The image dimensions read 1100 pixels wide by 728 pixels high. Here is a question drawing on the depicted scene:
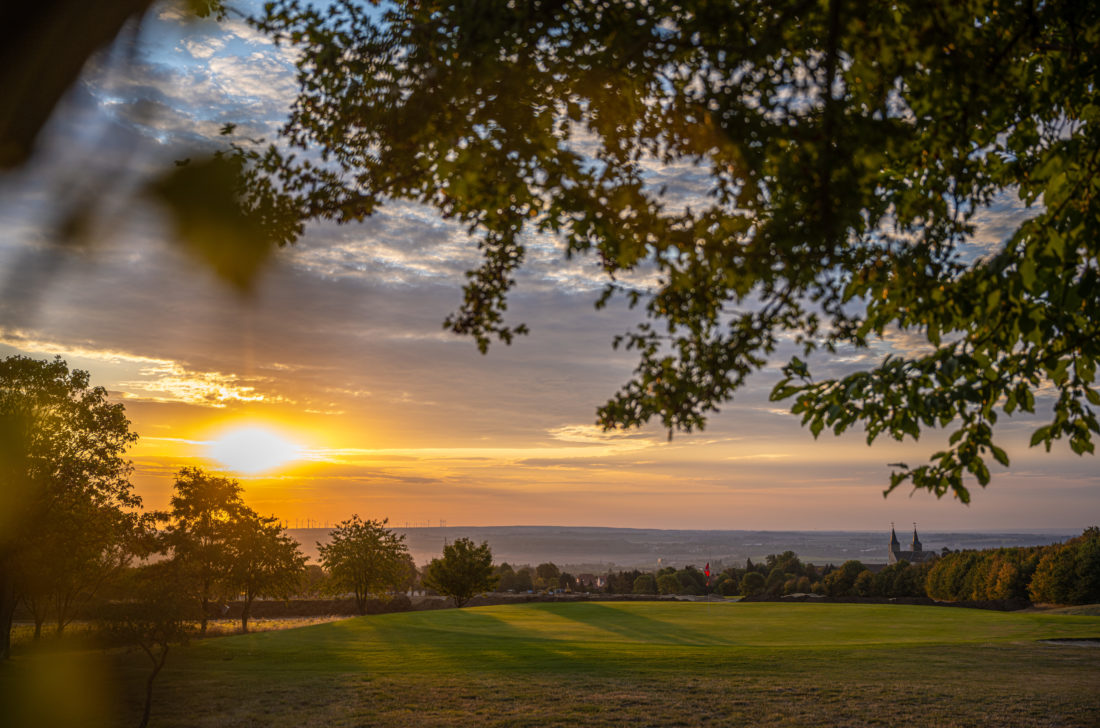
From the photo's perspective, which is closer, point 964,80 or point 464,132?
point 964,80

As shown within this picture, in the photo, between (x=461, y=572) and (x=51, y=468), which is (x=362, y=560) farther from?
(x=51, y=468)

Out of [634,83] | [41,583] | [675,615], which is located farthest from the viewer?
[675,615]

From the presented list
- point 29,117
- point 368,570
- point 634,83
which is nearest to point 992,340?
point 634,83

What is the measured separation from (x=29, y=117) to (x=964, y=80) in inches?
250

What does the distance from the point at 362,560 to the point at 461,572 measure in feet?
26.3

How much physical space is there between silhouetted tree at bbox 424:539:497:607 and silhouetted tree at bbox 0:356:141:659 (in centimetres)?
3330

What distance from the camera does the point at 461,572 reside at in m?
61.0

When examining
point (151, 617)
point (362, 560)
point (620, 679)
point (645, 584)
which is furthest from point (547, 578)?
point (151, 617)

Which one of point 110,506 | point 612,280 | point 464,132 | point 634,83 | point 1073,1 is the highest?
point 1073,1

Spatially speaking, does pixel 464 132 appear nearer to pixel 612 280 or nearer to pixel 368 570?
pixel 612 280

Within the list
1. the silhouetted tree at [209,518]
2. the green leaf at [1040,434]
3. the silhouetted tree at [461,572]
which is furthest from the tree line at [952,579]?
the green leaf at [1040,434]

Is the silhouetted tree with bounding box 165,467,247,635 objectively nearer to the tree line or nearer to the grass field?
the grass field

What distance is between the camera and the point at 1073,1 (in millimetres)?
6535

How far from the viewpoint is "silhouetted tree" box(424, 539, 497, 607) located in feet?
200
